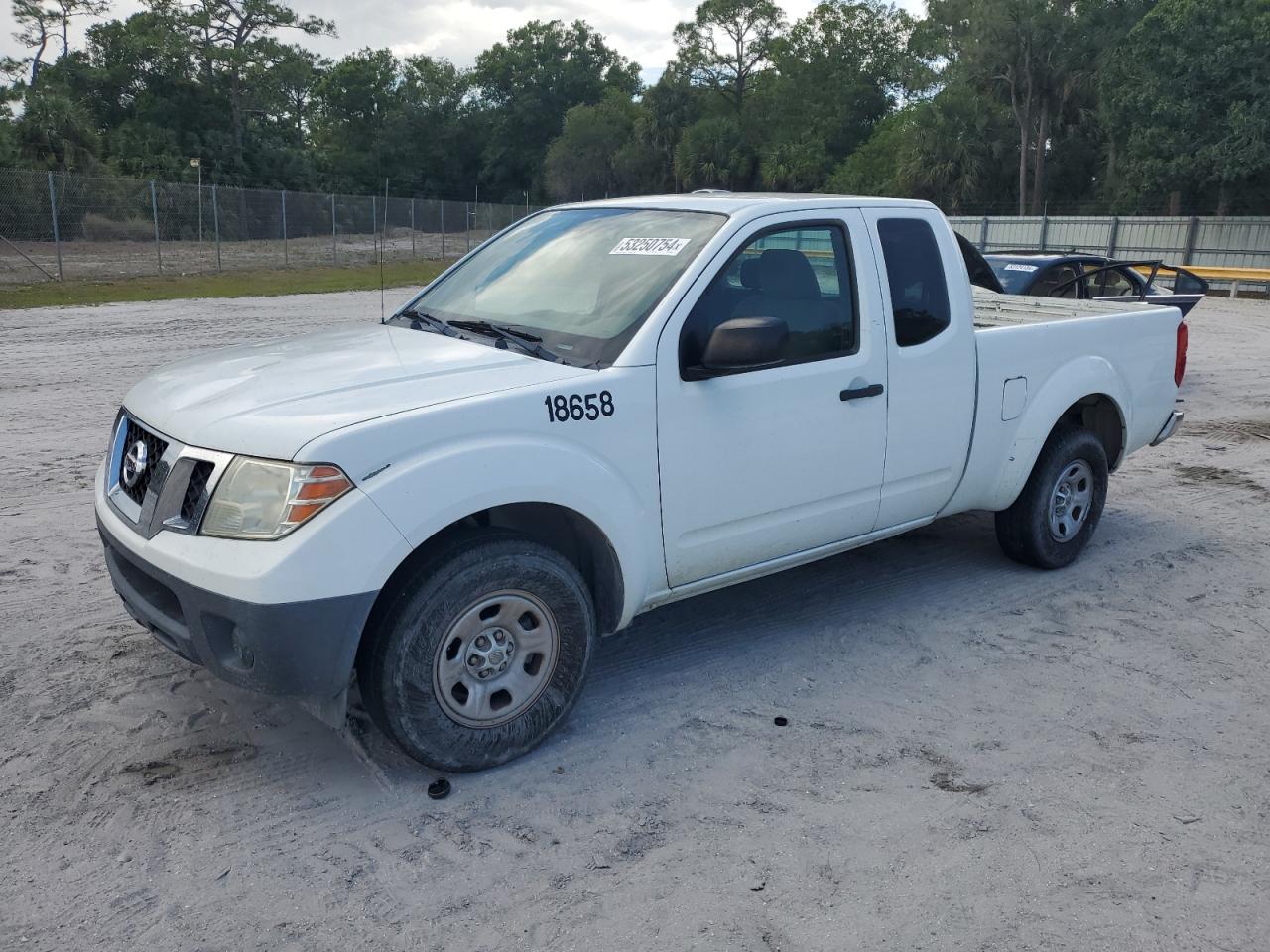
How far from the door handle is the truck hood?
1.23 metres

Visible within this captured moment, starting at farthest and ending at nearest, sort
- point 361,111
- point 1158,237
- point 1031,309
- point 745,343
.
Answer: point 361,111 < point 1158,237 < point 1031,309 < point 745,343

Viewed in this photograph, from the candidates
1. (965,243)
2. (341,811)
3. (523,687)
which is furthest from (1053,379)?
(341,811)

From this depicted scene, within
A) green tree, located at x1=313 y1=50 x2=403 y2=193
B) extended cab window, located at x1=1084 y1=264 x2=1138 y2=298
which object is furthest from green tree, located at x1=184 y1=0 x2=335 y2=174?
extended cab window, located at x1=1084 y1=264 x2=1138 y2=298

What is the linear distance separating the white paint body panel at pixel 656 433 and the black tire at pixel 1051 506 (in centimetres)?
22

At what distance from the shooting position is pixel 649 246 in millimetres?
4293

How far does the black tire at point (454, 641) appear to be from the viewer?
3.38 m

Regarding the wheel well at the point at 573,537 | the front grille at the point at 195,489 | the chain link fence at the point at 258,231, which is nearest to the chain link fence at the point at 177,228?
the chain link fence at the point at 258,231

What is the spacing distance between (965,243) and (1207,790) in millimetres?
Result: 3762

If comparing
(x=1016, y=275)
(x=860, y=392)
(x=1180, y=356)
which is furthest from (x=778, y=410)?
(x=1016, y=275)

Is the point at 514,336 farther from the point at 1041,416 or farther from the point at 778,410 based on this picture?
the point at 1041,416

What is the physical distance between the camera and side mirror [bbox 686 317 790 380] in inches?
150

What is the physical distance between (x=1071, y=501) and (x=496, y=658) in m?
3.61

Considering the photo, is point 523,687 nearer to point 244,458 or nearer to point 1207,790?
point 244,458

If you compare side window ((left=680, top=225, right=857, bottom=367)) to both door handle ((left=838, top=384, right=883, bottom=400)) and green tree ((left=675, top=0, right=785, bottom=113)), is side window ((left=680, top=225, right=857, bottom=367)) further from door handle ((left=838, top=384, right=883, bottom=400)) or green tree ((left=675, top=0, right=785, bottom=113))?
green tree ((left=675, top=0, right=785, bottom=113))
